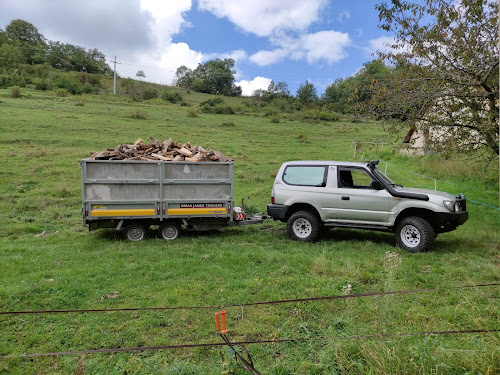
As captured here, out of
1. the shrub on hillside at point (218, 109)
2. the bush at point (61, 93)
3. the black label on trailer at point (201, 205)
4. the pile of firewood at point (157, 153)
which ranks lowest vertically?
the black label on trailer at point (201, 205)

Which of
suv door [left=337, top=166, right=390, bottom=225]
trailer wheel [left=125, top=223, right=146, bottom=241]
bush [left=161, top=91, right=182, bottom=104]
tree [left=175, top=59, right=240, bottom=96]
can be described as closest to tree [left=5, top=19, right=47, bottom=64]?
tree [left=175, top=59, right=240, bottom=96]

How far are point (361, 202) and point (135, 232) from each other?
548 cm

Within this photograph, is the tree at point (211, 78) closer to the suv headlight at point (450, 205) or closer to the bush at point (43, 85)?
the bush at point (43, 85)

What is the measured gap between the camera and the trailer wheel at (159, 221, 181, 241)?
886cm

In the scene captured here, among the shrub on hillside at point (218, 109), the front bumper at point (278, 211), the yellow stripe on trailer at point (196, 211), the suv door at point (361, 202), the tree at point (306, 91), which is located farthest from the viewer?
the tree at point (306, 91)

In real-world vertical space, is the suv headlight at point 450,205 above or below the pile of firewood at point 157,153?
below

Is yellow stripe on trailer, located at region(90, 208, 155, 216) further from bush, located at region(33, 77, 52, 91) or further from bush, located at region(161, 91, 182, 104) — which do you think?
bush, located at region(161, 91, 182, 104)

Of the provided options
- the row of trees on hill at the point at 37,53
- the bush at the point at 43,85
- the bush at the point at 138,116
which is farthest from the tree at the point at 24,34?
the bush at the point at 138,116

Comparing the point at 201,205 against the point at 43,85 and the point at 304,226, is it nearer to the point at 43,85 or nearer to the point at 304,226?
the point at 304,226

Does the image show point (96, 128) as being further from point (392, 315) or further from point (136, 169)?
point (392, 315)

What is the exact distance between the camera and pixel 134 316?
4.66 m

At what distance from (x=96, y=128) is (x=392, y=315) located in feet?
93.4

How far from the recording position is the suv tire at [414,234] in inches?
295

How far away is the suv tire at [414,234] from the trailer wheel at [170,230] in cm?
518
